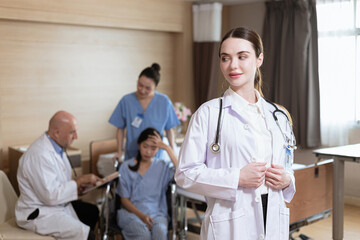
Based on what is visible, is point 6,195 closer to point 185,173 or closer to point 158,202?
point 158,202

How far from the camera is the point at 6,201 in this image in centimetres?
331

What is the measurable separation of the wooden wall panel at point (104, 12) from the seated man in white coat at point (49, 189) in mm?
1445

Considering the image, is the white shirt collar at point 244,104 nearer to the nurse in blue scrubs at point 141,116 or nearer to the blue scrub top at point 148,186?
the blue scrub top at point 148,186

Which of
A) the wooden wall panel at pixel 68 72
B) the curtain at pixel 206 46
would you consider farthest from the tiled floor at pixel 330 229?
the curtain at pixel 206 46

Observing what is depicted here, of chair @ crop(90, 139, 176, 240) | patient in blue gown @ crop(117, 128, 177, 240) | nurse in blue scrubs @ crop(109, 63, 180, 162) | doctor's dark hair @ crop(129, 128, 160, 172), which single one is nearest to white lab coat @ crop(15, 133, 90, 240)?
chair @ crop(90, 139, 176, 240)

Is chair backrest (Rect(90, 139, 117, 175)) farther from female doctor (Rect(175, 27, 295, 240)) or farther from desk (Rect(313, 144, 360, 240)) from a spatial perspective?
female doctor (Rect(175, 27, 295, 240))

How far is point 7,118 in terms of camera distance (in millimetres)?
4332

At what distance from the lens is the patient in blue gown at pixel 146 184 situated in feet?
11.3

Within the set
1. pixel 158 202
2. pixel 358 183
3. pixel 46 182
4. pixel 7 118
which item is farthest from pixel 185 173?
pixel 7 118

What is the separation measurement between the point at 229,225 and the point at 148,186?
198 cm

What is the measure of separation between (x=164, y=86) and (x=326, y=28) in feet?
6.47

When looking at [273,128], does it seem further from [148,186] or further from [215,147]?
[148,186]

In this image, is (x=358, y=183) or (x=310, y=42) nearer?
(x=358, y=183)

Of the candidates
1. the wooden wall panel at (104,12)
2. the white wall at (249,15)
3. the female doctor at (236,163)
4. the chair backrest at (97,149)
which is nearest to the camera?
the female doctor at (236,163)
